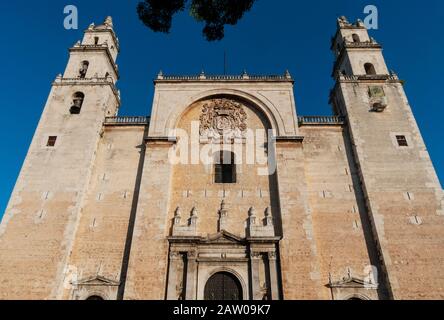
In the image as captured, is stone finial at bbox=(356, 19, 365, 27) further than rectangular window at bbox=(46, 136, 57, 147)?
Yes

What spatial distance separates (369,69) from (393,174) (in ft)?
29.7

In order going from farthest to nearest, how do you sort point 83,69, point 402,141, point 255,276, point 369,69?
point 83,69, point 369,69, point 402,141, point 255,276

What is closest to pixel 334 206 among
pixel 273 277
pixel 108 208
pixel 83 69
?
pixel 273 277

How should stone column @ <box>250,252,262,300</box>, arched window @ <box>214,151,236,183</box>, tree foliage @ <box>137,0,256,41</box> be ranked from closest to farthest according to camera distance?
1. tree foliage @ <box>137,0,256,41</box>
2. stone column @ <box>250,252,262,300</box>
3. arched window @ <box>214,151,236,183</box>

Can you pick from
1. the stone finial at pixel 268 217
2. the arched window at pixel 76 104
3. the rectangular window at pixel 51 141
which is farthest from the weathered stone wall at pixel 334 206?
the rectangular window at pixel 51 141

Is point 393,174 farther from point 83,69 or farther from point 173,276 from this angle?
point 83,69

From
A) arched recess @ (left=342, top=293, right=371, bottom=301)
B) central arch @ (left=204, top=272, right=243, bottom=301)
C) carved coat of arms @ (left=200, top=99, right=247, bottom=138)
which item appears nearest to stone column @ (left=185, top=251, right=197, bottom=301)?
central arch @ (left=204, top=272, right=243, bottom=301)

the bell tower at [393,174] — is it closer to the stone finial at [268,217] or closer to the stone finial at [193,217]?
the stone finial at [268,217]

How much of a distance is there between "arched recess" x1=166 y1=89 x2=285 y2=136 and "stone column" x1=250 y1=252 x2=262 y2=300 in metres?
7.23

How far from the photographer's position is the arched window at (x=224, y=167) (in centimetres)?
1908

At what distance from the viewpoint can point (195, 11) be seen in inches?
380

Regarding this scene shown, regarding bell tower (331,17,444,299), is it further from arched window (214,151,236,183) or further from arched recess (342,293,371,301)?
arched window (214,151,236,183)

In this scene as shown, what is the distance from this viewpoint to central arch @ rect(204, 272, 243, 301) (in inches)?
602
